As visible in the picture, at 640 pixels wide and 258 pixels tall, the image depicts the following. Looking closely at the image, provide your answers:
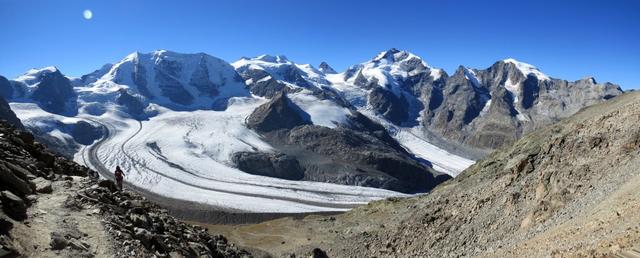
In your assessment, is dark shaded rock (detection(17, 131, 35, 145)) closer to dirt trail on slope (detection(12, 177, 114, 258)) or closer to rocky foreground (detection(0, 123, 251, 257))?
rocky foreground (detection(0, 123, 251, 257))

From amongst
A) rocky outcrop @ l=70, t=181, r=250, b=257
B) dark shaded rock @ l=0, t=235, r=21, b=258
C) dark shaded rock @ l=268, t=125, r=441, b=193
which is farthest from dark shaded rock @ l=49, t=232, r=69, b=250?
dark shaded rock @ l=268, t=125, r=441, b=193

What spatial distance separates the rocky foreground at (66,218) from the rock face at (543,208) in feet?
48.4

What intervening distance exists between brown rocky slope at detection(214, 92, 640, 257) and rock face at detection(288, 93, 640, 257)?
7 centimetres

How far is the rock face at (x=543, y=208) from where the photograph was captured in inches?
813

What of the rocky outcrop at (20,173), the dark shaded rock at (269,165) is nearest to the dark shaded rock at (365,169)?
the dark shaded rock at (269,165)

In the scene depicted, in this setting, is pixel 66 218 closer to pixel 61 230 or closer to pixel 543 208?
pixel 61 230

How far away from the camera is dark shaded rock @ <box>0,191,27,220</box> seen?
16438 mm

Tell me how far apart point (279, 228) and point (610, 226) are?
44.8m

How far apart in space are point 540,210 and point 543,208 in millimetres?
200

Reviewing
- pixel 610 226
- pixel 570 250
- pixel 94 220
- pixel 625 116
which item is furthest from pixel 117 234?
pixel 625 116

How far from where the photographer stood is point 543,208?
29672 mm

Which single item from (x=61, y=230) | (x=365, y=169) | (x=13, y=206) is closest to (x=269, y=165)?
(x=365, y=169)

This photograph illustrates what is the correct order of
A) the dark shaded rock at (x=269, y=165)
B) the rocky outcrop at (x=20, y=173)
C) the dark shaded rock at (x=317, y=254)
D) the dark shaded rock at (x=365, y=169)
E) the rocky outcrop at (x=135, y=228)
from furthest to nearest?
1. the dark shaded rock at (x=269, y=165)
2. the dark shaded rock at (x=365, y=169)
3. the dark shaded rock at (x=317, y=254)
4. the rocky outcrop at (x=135, y=228)
5. the rocky outcrop at (x=20, y=173)

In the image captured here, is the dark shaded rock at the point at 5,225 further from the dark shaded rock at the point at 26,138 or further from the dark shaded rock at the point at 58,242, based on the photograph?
the dark shaded rock at the point at 26,138
